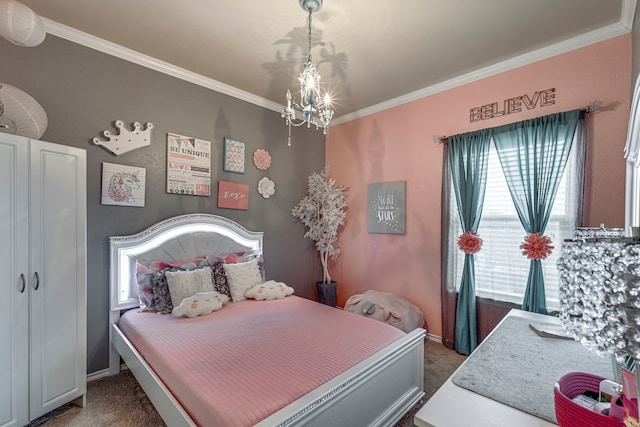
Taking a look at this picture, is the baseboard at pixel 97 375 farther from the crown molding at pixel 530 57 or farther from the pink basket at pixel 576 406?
the crown molding at pixel 530 57

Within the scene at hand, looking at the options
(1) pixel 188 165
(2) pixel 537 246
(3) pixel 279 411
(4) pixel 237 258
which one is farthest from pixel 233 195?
(2) pixel 537 246

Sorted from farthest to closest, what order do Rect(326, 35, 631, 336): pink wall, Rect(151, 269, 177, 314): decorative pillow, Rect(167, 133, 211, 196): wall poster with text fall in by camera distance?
Rect(167, 133, 211, 196): wall poster with text
Rect(151, 269, 177, 314): decorative pillow
Rect(326, 35, 631, 336): pink wall

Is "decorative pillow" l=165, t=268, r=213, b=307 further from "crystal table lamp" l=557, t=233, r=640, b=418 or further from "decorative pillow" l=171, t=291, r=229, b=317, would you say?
"crystal table lamp" l=557, t=233, r=640, b=418

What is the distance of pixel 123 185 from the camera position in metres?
2.55

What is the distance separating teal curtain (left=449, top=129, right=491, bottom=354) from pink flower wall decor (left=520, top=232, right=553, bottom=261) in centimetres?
46

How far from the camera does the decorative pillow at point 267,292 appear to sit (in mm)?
2803

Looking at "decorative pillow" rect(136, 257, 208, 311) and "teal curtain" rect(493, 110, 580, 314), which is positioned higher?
"teal curtain" rect(493, 110, 580, 314)

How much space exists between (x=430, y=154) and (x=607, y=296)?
2962 mm

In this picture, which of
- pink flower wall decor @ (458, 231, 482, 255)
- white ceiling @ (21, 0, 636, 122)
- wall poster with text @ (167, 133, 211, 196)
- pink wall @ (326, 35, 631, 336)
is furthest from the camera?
wall poster with text @ (167, 133, 211, 196)

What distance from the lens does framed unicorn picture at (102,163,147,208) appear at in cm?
246

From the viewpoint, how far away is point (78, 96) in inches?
92.3

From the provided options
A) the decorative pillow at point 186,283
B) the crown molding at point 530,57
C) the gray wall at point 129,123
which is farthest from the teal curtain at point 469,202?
the decorative pillow at point 186,283

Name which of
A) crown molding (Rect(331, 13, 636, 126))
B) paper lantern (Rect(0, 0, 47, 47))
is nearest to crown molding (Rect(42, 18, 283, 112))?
paper lantern (Rect(0, 0, 47, 47))

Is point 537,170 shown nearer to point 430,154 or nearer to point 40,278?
point 430,154
